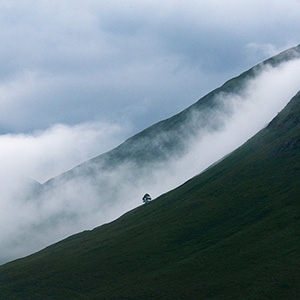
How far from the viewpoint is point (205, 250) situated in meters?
88.2

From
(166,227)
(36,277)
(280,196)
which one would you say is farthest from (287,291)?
(36,277)

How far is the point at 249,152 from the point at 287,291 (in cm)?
10405

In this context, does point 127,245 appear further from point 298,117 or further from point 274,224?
point 298,117

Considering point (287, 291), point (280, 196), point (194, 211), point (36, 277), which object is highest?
point (36, 277)

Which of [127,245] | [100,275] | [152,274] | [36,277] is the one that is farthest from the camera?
[127,245]

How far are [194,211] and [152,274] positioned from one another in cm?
3995

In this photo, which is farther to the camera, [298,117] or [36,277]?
[298,117]

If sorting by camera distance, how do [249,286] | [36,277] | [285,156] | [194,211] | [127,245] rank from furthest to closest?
[285,156]
[194,211]
[127,245]
[36,277]
[249,286]

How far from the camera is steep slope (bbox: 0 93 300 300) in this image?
228 feet

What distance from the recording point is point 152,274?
83.8m

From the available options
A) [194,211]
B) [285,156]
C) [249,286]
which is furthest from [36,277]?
[285,156]

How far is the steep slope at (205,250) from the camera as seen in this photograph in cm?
6944

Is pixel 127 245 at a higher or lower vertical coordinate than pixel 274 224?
higher

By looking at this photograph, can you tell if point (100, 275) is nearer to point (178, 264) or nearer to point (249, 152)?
point (178, 264)
